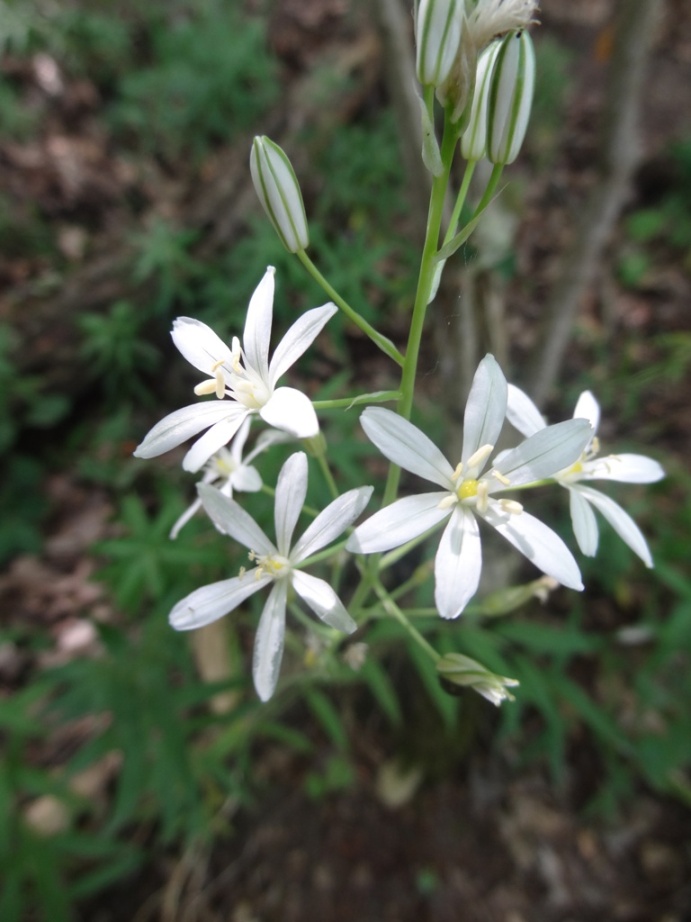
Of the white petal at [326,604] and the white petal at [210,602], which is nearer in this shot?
the white petal at [326,604]

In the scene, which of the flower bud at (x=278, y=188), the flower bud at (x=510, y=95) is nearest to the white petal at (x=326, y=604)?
the flower bud at (x=278, y=188)

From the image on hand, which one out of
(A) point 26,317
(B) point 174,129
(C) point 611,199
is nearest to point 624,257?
(C) point 611,199

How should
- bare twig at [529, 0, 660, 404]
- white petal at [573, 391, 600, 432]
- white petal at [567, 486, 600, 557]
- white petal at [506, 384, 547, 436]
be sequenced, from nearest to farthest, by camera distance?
white petal at [567, 486, 600, 557], white petal at [506, 384, 547, 436], white petal at [573, 391, 600, 432], bare twig at [529, 0, 660, 404]

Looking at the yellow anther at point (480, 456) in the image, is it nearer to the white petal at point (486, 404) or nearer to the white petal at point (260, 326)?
the white petal at point (486, 404)

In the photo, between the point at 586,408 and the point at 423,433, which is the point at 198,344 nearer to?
the point at 423,433

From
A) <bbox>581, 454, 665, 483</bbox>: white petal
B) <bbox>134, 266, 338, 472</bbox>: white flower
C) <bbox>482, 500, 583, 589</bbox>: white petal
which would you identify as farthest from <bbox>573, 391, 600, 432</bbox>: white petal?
<bbox>134, 266, 338, 472</bbox>: white flower

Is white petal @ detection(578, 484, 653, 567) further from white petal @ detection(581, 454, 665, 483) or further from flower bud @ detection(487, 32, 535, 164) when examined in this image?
flower bud @ detection(487, 32, 535, 164)
